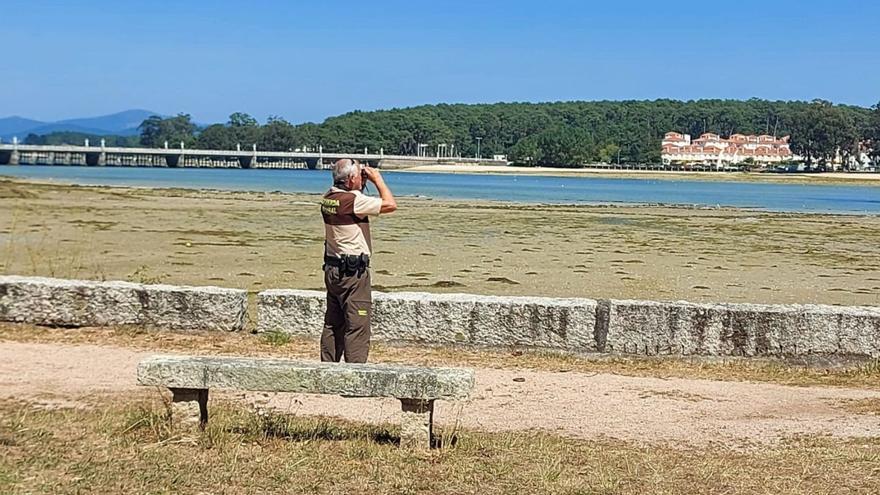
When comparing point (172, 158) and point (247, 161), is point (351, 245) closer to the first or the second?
point (172, 158)

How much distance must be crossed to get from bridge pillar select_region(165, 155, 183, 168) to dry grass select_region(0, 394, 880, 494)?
159018mm

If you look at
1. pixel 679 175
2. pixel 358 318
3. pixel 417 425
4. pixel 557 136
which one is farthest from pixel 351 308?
pixel 557 136

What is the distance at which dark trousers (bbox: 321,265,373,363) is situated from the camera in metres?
6.93

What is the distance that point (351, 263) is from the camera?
6.88m

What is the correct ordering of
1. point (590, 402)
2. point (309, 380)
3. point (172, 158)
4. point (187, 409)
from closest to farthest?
point (309, 380) → point (187, 409) → point (590, 402) → point (172, 158)

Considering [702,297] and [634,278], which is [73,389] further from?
[634,278]

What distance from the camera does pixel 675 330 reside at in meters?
8.86

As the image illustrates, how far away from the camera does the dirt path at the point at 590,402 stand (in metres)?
6.41

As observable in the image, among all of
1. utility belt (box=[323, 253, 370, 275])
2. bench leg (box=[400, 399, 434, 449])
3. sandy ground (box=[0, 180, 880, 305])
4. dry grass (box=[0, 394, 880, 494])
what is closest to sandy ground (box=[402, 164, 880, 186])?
sandy ground (box=[0, 180, 880, 305])

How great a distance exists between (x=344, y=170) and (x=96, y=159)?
523 feet

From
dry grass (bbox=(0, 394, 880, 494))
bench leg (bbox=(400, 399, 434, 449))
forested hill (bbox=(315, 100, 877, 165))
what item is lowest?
dry grass (bbox=(0, 394, 880, 494))

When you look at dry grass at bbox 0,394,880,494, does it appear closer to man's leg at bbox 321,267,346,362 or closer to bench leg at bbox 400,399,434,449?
bench leg at bbox 400,399,434,449

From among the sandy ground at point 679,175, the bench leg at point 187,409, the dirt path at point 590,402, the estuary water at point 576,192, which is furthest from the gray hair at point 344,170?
the sandy ground at point 679,175

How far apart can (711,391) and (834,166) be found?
167 metres
